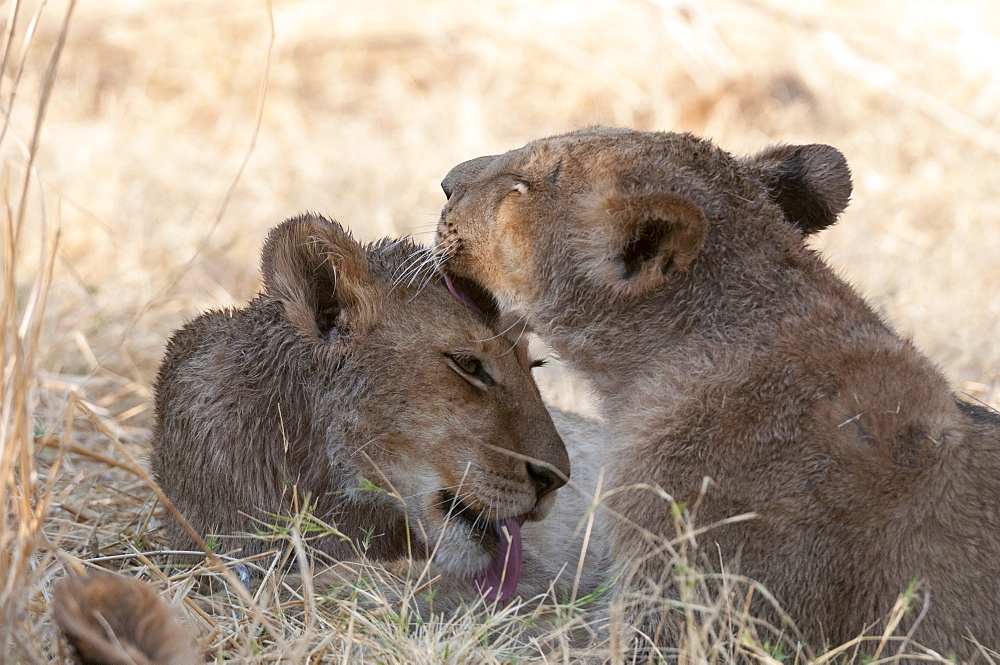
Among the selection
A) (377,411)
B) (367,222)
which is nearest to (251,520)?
(377,411)

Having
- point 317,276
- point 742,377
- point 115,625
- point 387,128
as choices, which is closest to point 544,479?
point 742,377

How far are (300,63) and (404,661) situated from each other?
8612 millimetres

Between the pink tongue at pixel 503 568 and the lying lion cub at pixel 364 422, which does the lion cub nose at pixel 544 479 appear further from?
the pink tongue at pixel 503 568

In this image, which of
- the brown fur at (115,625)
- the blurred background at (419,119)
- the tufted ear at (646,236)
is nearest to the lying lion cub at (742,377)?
the tufted ear at (646,236)

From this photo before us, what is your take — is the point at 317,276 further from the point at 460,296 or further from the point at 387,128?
the point at 387,128

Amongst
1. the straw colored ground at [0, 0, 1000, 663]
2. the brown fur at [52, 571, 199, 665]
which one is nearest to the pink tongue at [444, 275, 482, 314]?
the straw colored ground at [0, 0, 1000, 663]

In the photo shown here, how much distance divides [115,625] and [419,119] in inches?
311

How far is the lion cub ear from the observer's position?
311 centimetres

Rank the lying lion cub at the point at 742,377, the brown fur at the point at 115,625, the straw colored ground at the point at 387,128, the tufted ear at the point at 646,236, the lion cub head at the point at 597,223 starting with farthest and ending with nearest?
1. the straw colored ground at the point at 387,128
2. the lion cub head at the point at 597,223
3. the tufted ear at the point at 646,236
4. the lying lion cub at the point at 742,377
5. the brown fur at the point at 115,625

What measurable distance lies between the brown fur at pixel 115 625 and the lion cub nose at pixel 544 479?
121cm

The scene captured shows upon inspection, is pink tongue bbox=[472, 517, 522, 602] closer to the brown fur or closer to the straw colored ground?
the straw colored ground

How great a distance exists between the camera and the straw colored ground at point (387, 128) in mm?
5691

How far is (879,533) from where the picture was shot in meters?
2.67

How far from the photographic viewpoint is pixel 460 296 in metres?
3.32
